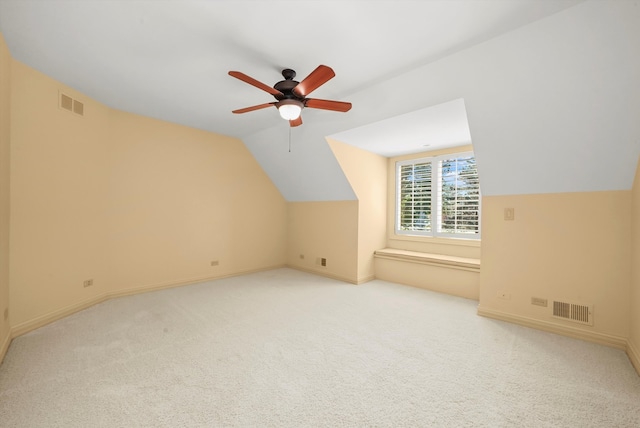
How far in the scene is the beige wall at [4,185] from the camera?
2.25 metres

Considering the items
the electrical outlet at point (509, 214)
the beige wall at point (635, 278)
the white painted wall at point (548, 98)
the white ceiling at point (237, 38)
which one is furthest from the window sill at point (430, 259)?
the white ceiling at point (237, 38)

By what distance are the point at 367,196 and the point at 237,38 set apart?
3.24 meters

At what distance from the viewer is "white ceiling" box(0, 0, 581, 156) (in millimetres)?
1809

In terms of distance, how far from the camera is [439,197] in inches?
177

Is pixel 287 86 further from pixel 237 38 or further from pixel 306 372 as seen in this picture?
pixel 306 372

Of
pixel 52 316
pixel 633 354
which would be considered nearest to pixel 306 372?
pixel 633 354

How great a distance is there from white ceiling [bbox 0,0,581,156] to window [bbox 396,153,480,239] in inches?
68.4

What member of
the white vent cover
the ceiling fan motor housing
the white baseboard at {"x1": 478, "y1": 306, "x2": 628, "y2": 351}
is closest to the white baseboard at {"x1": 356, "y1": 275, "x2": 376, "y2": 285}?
the white baseboard at {"x1": 478, "y1": 306, "x2": 628, "y2": 351}

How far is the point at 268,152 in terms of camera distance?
16.1 ft

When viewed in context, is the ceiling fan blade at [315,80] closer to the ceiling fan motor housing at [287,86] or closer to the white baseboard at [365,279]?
the ceiling fan motor housing at [287,86]

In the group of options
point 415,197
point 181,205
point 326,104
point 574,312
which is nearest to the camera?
point 326,104

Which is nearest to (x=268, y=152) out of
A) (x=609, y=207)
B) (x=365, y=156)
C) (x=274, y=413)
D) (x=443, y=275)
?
(x=365, y=156)

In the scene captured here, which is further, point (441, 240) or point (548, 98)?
point (441, 240)

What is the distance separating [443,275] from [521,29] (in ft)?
10.2
